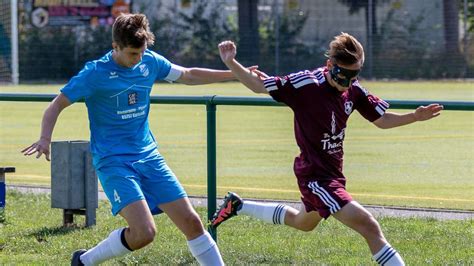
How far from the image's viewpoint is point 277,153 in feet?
57.2

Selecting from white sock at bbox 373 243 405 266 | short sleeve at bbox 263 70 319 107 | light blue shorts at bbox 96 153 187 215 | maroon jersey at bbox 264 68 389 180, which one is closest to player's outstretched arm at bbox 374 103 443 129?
maroon jersey at bbox 264 68 389 180

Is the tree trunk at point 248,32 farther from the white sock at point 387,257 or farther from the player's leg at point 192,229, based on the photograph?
the white sock at point 387,257

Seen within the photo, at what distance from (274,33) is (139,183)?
119 feet

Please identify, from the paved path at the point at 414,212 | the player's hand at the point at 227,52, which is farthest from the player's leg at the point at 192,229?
the paved path at the point at 414,212

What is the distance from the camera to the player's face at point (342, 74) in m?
7.13

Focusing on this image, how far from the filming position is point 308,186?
7.26 meters

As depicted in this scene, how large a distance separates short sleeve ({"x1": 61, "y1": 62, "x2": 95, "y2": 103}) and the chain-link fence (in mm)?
34407

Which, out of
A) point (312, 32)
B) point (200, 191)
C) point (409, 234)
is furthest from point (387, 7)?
point (409, 234)

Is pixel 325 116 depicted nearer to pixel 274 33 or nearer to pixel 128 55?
pixel 128 55

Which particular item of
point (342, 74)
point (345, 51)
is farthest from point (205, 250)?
point (345, 51)

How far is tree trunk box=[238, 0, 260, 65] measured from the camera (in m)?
42.2

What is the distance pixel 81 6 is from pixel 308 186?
3825 centimetres

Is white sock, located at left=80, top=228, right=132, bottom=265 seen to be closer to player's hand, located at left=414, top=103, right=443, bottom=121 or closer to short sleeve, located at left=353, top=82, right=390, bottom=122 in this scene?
short sleeve, located at left=353, top=82, right=390, bottom=122

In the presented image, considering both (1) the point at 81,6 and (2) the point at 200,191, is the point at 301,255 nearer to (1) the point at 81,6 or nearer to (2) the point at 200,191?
(2) the point at 200,191
